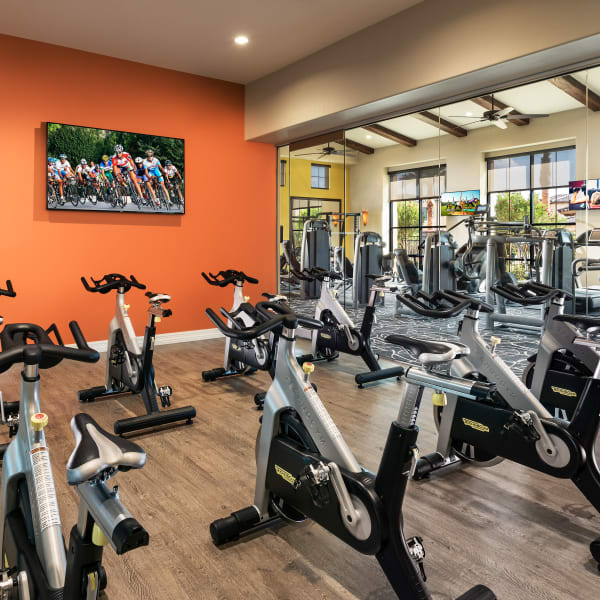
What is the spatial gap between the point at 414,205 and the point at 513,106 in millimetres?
1239

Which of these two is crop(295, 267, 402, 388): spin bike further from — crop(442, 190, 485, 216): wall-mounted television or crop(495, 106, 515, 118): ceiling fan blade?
crop(495, 106, 515, 118): ceiling fan blade

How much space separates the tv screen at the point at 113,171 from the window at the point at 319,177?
159 centimetres

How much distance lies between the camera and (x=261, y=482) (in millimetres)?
2201

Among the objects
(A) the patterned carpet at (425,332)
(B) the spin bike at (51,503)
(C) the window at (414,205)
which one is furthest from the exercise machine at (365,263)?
(B) the spin bike at (51,503)

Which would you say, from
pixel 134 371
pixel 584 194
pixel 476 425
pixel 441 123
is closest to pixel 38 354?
pixel 476 425

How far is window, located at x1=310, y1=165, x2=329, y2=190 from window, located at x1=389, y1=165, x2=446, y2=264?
107cm

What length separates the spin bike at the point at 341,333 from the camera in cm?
475

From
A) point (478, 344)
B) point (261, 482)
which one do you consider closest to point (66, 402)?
point (261, 482)

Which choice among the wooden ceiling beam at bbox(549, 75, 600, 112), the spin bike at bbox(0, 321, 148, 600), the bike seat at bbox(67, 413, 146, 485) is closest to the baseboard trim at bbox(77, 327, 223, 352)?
the wooden ceiling beam at bbox(549, 75, 600, 112)

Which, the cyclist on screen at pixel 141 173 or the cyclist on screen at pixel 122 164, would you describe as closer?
the cyclist on screen at pixel 122 164

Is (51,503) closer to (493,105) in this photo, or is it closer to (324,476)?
(324,476)

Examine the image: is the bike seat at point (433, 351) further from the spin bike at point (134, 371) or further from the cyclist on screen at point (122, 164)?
the cyclist on screen at point (122, 164)

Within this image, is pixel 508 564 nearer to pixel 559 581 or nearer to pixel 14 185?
pixel 559 581

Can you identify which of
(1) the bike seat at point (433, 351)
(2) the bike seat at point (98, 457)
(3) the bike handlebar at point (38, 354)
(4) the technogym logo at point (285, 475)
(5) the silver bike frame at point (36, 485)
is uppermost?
(3) the bike handlebar at point (38, 354)
